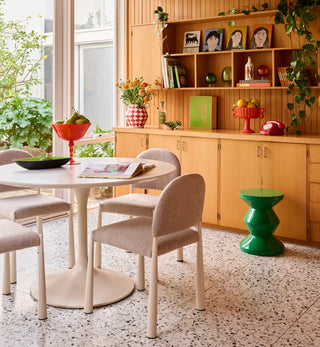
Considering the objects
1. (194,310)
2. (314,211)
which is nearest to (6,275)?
(194,310)

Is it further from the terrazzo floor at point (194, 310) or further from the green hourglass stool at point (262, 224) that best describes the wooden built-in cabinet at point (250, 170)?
the terrazzo floor at point (194, 310)

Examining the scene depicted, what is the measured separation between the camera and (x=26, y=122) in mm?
4461

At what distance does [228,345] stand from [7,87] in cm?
292

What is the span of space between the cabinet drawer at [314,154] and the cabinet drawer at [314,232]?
504mm

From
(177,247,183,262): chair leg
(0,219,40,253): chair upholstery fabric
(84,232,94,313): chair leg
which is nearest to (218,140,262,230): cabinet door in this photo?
(177,247,183,262): chair leg

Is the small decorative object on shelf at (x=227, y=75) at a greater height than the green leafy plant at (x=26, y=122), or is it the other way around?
the small decorative object on shelf at (x=227, y=75)

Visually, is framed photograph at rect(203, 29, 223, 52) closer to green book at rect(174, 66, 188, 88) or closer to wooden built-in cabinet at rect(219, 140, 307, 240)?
green book at rect(174, 66, 188, 88)

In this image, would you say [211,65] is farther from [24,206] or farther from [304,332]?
[304,332]

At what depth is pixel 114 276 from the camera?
3.20m

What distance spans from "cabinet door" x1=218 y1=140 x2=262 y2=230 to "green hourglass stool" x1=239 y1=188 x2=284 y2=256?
0.40 metres

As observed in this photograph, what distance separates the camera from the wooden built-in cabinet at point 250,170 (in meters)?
4.00

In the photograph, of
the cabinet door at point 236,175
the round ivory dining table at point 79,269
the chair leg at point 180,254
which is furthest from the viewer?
the cabinet door at point 236,175

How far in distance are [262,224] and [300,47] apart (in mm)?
1661

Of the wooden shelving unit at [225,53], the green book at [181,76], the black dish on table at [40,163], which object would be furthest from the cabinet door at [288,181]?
the black dish on table at [40,163]
